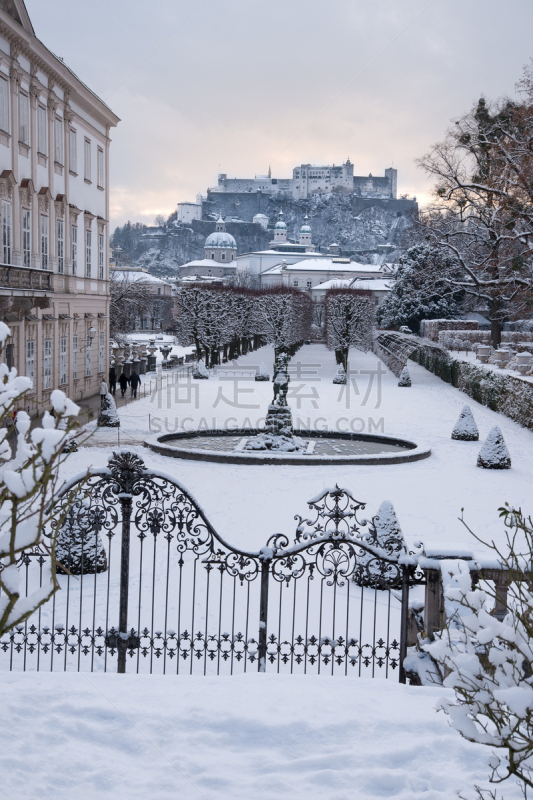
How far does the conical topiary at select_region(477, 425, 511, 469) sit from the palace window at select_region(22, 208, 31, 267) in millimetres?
11978

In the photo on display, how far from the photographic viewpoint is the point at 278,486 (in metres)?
12.1

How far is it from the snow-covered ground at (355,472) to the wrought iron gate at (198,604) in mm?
924

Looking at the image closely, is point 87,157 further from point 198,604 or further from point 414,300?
point 414,300

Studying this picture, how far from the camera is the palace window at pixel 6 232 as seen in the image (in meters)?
17.8

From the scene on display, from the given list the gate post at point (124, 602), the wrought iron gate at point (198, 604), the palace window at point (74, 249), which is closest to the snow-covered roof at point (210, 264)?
the palace window at point (74, 249)

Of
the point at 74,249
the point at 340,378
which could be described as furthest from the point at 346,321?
the point at 74,249

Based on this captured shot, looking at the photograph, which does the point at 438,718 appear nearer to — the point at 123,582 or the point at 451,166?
the point at 123,582

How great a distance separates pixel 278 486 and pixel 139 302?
37.4 meters

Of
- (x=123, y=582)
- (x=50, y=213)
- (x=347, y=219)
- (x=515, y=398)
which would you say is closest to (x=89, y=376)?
(x=50, y=213)

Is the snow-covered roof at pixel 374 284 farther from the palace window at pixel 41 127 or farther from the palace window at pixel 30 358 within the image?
the palace window at pixel 30 358

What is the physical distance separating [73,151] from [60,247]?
10.2ft

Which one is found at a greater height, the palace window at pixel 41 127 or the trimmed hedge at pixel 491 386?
the palace window at pixel 41 127

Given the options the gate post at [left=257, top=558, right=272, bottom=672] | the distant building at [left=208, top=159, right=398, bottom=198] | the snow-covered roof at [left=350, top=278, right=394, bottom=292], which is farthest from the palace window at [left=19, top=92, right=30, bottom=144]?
the distant building at [left=208, top=159, right=398, bottom=198]

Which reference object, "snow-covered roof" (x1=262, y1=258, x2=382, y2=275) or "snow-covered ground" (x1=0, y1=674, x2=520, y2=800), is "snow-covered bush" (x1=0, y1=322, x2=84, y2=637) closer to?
"snow-covered ground" (x1=0, y1=674, x2=520, y2=800)
